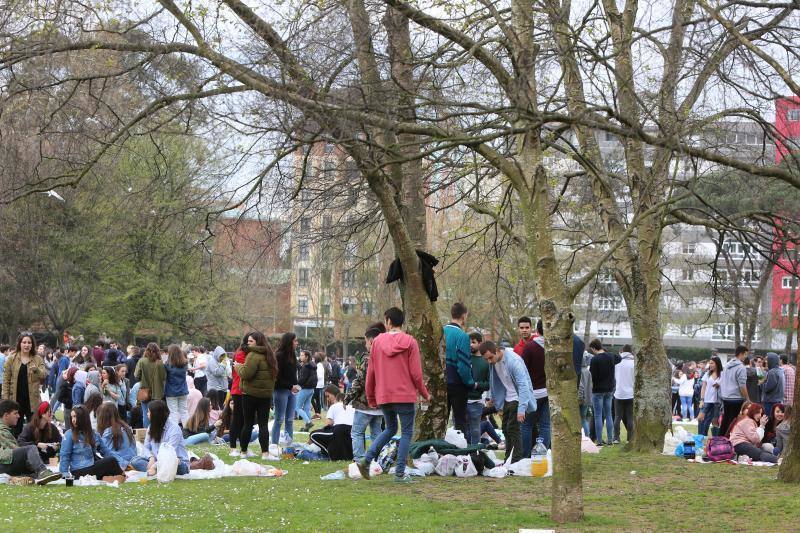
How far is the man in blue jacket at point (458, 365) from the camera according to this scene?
527 inches

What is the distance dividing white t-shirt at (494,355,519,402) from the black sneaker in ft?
17.7

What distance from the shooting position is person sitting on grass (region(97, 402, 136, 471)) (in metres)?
12.7

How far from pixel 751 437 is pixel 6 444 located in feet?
33.5

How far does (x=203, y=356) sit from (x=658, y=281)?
15.3m

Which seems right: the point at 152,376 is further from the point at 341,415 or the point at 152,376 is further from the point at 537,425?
the point at 537,425

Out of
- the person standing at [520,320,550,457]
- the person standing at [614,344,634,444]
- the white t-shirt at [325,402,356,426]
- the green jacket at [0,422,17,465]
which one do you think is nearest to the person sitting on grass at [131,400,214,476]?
the green jacket at [0,422,17,465]

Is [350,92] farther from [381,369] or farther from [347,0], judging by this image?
[381,369]

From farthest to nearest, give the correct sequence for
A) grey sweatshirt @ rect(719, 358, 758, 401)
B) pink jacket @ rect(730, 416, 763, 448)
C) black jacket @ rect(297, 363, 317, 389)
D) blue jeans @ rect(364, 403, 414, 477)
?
1. black jacket @ rect(297, 363, 317, 389)
2. grey sweatshirt @ rect(719, 358, 758, 401)
3. pink jacket @ rect(730, 416, 763, 448)
4. blue jeans @ rect(364, 403, 414, 477)

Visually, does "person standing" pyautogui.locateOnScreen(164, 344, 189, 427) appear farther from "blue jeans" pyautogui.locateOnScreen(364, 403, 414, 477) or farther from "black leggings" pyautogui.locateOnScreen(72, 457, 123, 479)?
"blue jeans" pyautogui.locateOnScreen(364, 403, 414, 477)

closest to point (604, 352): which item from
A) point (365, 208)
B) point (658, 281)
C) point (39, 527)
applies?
point (658, 281)

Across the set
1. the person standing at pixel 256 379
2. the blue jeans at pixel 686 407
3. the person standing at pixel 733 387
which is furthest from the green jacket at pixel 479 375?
the blue jeans at pixel 686 407

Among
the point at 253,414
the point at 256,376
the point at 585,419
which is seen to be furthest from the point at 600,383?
the point at 256,376

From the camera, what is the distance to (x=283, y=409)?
15836 mm

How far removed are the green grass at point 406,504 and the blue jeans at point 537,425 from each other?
0.85m
